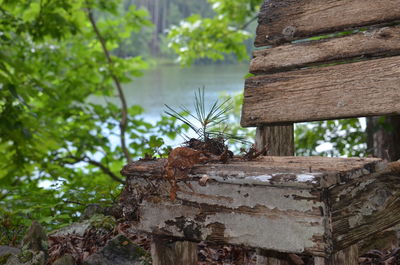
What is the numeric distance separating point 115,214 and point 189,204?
182cm

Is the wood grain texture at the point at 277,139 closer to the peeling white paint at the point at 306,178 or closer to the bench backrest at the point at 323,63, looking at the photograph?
the bench backrest at the point at 323,63

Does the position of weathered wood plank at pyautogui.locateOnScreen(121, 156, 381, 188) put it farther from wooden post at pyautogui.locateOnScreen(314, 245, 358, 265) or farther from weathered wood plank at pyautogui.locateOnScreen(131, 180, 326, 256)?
wooden post at pyautogui.locateOnScreen(314, 245, 358, 265)

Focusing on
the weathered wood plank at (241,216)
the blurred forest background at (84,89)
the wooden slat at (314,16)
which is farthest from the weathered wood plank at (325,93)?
the blurred forest background at (84,89)

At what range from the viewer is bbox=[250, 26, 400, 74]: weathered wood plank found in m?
2.66

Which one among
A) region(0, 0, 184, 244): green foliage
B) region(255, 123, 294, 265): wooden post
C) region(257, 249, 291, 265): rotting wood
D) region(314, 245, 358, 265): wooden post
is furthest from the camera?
region(0, 0, 184, 244): green foliage

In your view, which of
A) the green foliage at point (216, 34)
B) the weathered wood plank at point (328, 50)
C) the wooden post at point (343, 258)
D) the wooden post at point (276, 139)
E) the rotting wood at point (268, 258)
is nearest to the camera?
the wooden post at point (343, 258)

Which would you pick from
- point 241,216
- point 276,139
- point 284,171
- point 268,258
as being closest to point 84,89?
point 276,139

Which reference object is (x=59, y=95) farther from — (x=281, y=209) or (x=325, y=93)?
(x=281, y=209)

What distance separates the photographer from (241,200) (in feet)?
6.08

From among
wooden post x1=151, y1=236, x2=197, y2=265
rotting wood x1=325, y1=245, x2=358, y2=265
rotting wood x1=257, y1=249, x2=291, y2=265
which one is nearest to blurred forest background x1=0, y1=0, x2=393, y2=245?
rotting wood x1=257, y1=249, x2=291, y2=265

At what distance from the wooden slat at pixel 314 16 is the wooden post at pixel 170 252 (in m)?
1.24

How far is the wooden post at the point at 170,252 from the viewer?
230 centimetres

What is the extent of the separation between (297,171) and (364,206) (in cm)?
27

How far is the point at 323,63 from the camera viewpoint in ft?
9.25
